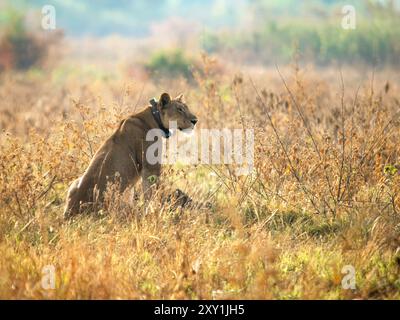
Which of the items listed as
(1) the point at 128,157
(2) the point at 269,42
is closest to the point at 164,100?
(1) the point at 128,157

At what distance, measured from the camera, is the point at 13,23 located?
2975 cm

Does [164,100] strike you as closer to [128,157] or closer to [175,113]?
[175,113]

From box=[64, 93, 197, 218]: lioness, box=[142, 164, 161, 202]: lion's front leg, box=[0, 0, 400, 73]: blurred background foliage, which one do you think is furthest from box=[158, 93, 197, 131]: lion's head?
box=[0, 0, 400, 73]: blurred background foliage

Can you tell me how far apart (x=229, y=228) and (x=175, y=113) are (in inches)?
79.0

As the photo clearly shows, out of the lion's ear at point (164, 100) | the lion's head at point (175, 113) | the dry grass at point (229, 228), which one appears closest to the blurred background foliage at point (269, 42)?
the lion's head at point (175, 113)

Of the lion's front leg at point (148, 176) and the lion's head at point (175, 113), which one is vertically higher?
the lion's head at point (175, 113)

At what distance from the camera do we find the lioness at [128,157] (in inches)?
305

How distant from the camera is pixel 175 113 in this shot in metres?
8.98

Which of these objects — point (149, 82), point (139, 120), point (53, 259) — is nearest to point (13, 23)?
point (149, 82)

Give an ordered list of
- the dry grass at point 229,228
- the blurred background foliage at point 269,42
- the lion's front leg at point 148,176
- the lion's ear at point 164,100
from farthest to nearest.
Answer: the blurred background foliage at point 269,42 < the lion's ear at point 164,100 < the lion's front leg at point 148,176 < the dry grass at point 229,228

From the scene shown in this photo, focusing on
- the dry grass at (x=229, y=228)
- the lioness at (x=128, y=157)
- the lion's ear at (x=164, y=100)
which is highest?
the lion's ear at (x=164, y=100)

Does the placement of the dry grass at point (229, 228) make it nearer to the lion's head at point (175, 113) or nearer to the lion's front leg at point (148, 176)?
the lion's front leg at point (148, 176)

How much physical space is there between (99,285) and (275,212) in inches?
98.0
